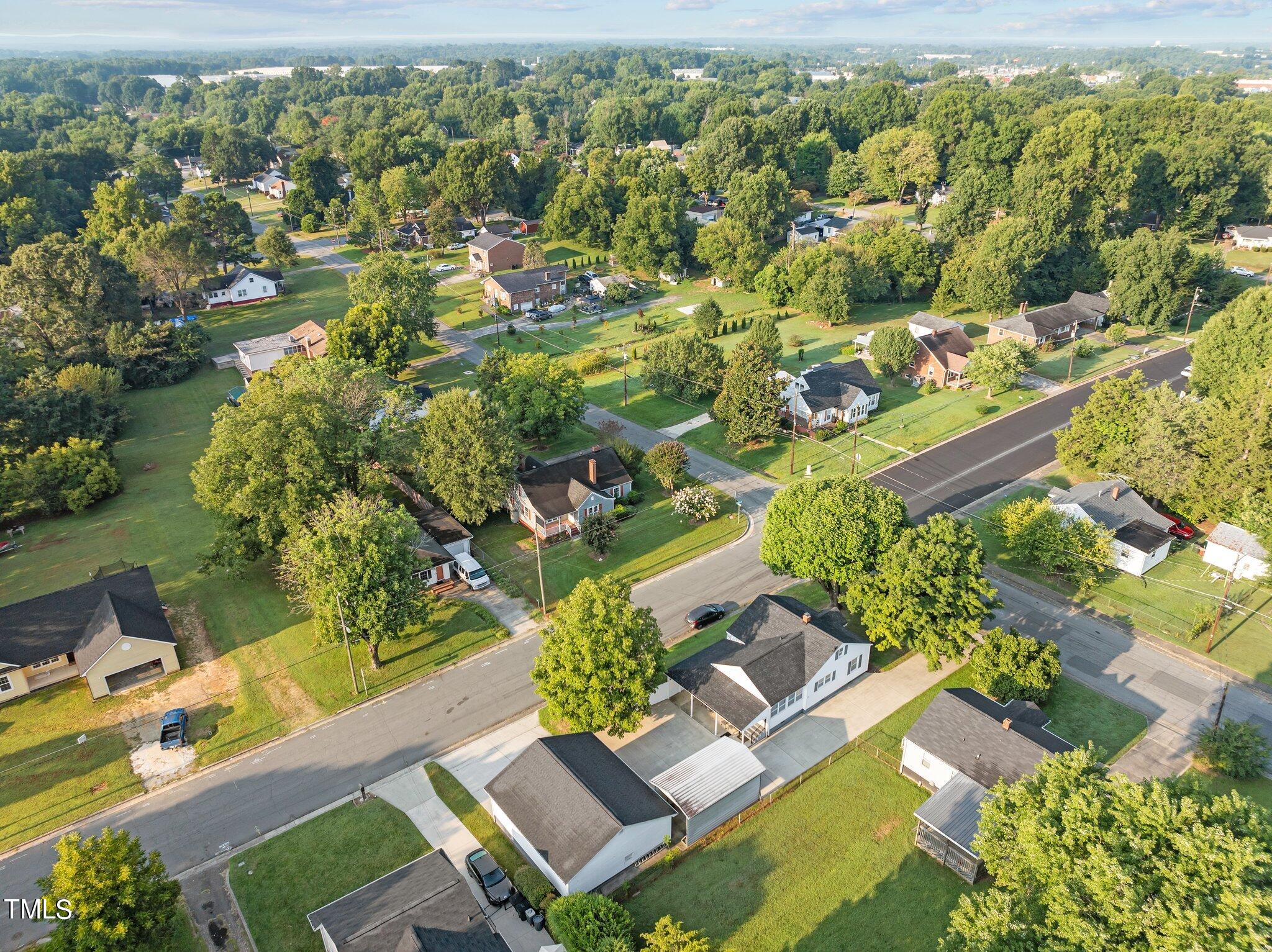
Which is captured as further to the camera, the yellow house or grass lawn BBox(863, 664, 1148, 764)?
the yellow house

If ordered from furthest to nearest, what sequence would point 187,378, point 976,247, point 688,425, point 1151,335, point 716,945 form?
point 976,247
point 1151,335
point 187,378
point 688,425
point 716,945

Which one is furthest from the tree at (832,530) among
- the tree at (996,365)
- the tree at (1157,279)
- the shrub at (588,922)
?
the tree at (1157,279)

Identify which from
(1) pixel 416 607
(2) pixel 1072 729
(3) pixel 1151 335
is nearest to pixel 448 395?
(1) pixel 416 607

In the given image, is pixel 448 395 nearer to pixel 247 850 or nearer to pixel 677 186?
pixel 247 850

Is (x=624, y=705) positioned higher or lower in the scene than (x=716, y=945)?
higher

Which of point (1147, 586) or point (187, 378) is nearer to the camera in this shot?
point (1147, 586)

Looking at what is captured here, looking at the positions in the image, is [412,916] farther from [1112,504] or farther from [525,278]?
[525,278]

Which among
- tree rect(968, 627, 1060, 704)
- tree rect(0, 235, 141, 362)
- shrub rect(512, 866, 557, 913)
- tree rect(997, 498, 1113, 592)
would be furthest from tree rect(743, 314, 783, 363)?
tree rect(0, 235, 141, 362)

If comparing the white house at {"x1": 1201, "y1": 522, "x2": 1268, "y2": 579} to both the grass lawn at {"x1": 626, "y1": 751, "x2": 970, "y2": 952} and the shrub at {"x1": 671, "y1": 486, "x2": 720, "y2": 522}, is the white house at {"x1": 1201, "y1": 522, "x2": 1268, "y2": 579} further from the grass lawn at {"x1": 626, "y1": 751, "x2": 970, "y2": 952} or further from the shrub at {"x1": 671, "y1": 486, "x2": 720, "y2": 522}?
the shrub at {"x1": 671, "y1": 486, "x2": 720, "y2": 522}

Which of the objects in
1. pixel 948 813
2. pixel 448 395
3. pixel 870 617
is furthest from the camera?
pixel 448 395
